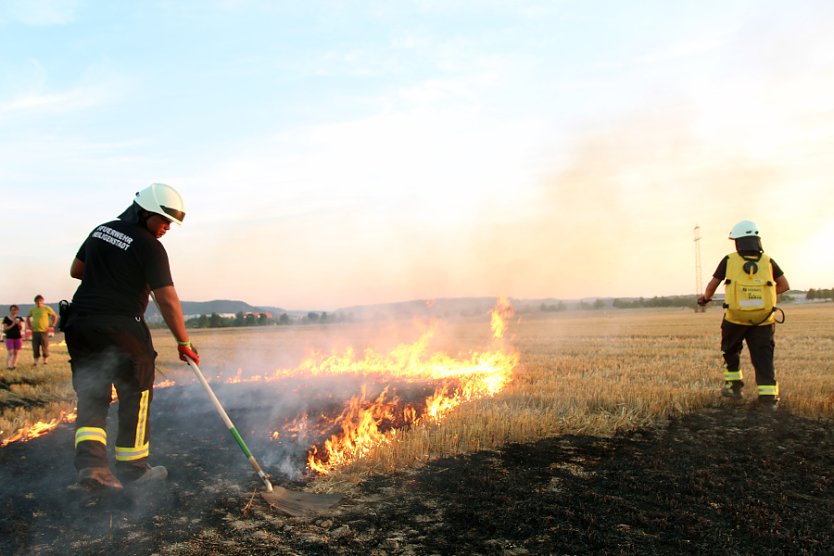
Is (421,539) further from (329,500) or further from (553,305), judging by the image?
(553,305)

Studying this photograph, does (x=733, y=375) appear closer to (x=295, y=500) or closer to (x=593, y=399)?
(x=593, y=399)

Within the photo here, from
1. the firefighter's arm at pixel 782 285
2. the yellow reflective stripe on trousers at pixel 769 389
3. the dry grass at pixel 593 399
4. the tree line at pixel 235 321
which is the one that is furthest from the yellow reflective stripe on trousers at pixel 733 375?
the tree line at pixel 235 321

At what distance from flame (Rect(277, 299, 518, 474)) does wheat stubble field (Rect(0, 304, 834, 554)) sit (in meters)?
0.39

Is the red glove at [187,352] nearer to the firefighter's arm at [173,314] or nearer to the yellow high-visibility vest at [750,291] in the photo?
the firefighter's arm at [173,314]

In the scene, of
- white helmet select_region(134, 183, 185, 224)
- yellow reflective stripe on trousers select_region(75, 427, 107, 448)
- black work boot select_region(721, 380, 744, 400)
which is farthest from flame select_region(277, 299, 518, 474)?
black work boot select_region(721, 380, 744, 400)

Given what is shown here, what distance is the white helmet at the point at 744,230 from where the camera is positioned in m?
7.36

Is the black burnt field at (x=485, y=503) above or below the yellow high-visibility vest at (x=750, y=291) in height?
below

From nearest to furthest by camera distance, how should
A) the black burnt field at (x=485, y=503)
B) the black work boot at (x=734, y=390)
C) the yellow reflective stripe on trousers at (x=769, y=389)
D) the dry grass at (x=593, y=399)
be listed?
the black burnt field at (x=485, y=503)
the dry grass at (x=593, y=399)
the yellow reflective stripe on trousers at (x=769, y=389)
the black work boot at (x=734, y=390)

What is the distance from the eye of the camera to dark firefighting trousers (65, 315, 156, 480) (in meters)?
4.30

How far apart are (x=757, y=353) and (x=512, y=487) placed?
4718 millimetres

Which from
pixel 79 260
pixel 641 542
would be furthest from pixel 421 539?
pixel 79 260

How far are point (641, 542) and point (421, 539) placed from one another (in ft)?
4.36

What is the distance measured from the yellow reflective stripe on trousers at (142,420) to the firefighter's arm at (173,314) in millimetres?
422

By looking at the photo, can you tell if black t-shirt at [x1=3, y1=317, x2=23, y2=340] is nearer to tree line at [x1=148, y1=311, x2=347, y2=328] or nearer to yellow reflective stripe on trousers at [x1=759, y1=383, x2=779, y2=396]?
yellow reflective stripe on trousers at [x1=759, y1=383, x2=779, y2=396]
